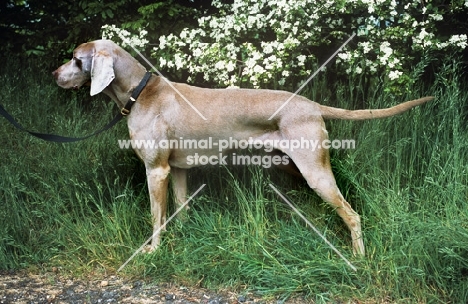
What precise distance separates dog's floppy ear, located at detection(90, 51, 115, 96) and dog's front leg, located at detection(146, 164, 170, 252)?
67 centimetres

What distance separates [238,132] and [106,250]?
48.8 inches

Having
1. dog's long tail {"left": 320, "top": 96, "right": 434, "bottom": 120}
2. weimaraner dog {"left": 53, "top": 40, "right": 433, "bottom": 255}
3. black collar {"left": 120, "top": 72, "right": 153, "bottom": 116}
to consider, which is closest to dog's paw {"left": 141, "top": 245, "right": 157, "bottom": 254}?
weimaraner dog {"left": 53, "top": 40, "right": 433, "bottom": 255}

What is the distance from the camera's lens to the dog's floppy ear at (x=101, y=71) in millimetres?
3994

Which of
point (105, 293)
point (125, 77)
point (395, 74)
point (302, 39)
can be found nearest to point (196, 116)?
point (125, 77)

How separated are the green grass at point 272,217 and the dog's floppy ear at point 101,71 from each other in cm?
70

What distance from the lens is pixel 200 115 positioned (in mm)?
4156

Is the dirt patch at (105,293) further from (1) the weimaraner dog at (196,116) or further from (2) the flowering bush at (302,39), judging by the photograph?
(2) the flowering bush at (302,39)

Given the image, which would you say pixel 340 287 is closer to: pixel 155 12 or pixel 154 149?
pixel 154 149

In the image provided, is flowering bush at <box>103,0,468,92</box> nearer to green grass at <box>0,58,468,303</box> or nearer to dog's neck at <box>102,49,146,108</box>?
green grass at <box>0,58,468,303</box>

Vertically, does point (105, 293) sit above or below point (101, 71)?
below

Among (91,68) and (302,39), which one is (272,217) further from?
(91,68)

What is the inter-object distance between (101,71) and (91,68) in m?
0.09

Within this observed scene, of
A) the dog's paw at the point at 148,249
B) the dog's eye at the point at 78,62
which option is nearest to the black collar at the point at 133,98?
the dog's eye at the point at 78,62

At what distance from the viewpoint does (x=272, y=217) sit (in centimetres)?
421
